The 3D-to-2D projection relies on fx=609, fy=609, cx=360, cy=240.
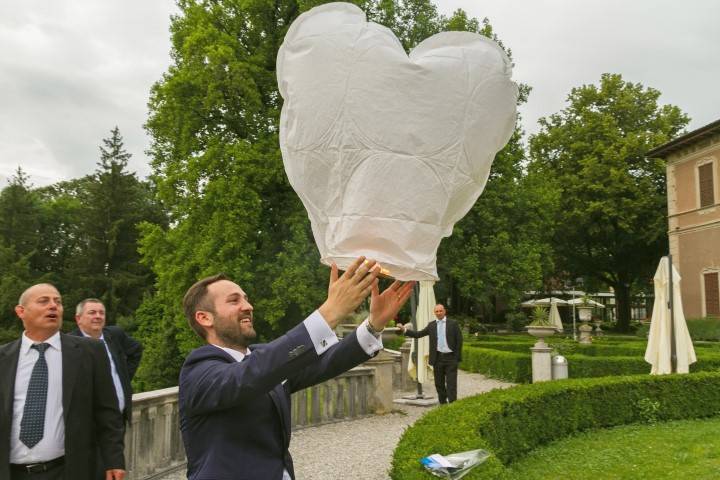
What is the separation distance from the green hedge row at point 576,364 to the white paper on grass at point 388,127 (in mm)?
13964

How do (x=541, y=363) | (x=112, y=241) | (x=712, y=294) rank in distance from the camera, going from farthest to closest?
(x=112, y=241) < (x=712, y=294) < (x=541, y=363)

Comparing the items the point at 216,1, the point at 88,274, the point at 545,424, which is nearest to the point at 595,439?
the point at 545,424

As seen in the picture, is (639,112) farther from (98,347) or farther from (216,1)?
(98,347)

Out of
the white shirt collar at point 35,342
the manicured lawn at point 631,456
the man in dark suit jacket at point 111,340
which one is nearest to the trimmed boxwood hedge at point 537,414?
the manicured lawn at point 631,456

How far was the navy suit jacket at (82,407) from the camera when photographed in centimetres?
356

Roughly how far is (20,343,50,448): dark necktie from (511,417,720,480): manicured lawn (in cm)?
515

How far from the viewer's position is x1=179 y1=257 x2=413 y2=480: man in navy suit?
1954mm

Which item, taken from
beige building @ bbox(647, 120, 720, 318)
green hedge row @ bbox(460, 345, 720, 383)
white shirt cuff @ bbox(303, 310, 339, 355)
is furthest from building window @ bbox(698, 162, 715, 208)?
white shirt cuff @ bbox(303, 310, 339, 355)

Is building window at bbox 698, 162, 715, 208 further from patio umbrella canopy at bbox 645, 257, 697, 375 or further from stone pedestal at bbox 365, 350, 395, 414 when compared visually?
stone pedestal at bbox 365, 350, 395, 414

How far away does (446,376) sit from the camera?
37.3 feet

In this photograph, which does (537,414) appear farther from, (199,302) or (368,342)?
(199,302)

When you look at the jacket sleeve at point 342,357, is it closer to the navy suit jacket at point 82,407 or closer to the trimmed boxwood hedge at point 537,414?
the navy suit jacket at point 82,407

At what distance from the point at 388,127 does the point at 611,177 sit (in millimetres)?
35920

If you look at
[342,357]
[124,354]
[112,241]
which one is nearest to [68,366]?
[342,357]
